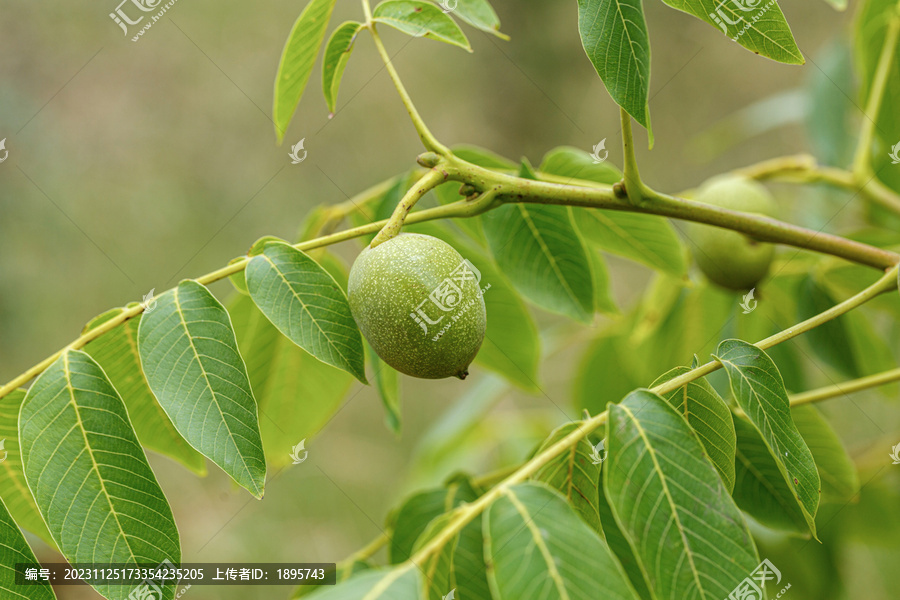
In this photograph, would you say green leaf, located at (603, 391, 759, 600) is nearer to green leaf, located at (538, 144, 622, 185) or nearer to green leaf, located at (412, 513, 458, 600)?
green leaf, located at (412, 513, 458, 600)

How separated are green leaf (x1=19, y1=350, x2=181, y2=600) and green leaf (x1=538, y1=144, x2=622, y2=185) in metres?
0.52

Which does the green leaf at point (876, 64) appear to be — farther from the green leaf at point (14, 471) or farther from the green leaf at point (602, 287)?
the green leaf at point (14, 471)

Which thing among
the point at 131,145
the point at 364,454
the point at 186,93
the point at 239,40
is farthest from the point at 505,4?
the point at 364,454

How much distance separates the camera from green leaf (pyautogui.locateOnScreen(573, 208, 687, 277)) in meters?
0.80

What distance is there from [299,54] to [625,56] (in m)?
0.35

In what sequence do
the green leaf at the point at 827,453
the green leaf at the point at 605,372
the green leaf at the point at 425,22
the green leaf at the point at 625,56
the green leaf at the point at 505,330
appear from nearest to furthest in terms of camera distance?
the green leaf at the point at 625,56
the green leaf at the point at 425,22
the green leaf at the point at 827,453
the green leaf at the point at 505,330
the green leaf at the point at 605,372

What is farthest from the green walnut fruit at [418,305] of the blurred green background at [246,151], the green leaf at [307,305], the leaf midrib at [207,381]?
the blurred green background at [246,151]

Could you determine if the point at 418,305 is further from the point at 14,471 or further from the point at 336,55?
the point at 14,471

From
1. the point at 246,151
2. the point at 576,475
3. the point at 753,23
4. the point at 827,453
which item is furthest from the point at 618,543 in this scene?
the point at 246,151

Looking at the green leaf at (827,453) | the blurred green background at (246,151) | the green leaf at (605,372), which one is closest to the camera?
the green leaf at (827,453)

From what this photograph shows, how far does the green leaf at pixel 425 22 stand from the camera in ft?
2.01

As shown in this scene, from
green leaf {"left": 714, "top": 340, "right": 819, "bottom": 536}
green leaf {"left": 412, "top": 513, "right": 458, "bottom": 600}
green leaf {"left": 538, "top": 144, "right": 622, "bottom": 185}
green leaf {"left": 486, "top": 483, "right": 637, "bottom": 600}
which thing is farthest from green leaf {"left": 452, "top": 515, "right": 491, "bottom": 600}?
green leaf {"left": 538, "top": 144, "right": 622, "bottom": 185}

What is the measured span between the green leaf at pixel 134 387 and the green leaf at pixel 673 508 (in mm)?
431

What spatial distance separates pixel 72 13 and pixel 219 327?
2.63 metres
